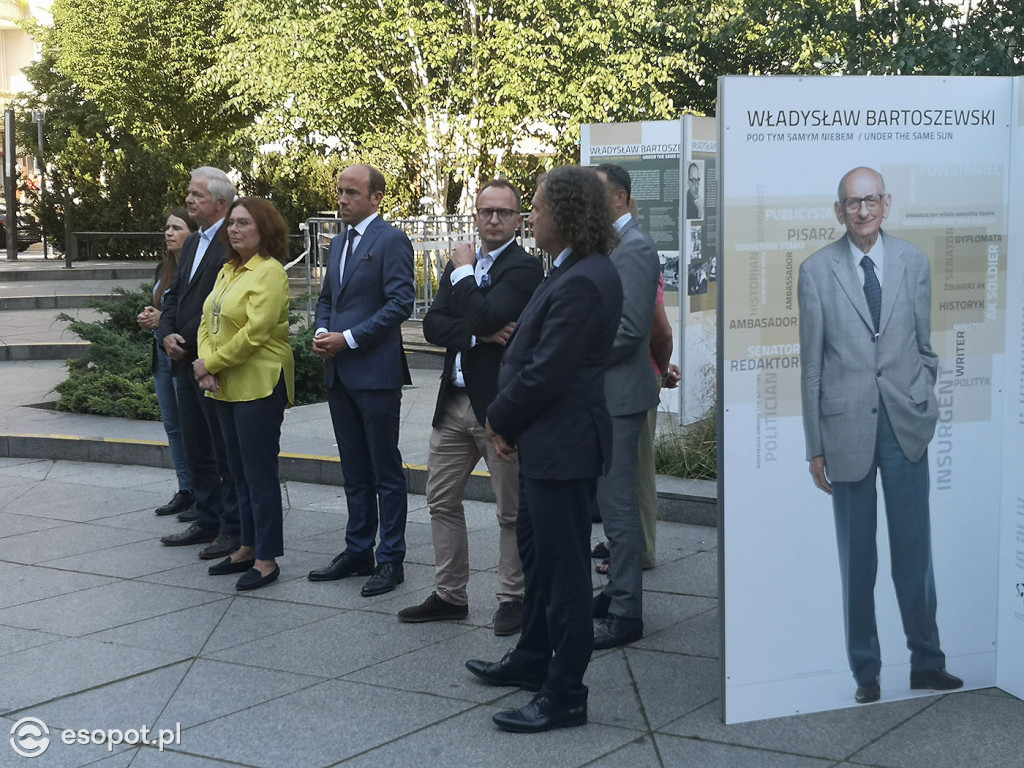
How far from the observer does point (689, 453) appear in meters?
7.63

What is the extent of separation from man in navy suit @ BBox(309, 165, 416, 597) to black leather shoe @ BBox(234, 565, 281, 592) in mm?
538

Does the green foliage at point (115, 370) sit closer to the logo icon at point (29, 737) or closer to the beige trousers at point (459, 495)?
the beige trousers at point (459, 495)

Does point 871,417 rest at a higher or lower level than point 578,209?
lower

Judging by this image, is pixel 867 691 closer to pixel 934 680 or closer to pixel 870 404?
pixel 934 680

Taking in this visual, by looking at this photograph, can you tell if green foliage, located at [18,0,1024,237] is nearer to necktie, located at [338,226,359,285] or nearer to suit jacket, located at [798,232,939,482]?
necktie, located at [338,226,359,285]

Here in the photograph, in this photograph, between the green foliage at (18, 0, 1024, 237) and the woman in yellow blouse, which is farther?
the green foliage at (18, 0, 1024, 237)

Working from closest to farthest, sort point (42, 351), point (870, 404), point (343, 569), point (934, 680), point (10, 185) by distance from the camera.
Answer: point (870, 404) < point (934, 680) < point (343, 569) < point (42, 351) < point (10, 185)

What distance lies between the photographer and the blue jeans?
24.2 ft

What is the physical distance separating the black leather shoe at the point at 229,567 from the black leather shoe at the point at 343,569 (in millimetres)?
365

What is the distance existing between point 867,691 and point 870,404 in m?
1.02

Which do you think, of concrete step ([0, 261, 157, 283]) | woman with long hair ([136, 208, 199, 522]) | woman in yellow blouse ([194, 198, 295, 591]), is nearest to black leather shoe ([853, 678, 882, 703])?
woman in yellow blouse ([194, 198, 295, 591])

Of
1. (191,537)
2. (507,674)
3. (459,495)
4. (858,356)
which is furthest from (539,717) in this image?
(191,537)

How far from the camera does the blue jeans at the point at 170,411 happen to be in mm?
7363

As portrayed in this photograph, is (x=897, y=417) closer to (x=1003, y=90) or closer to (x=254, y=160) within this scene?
(x=1003, y=90)
